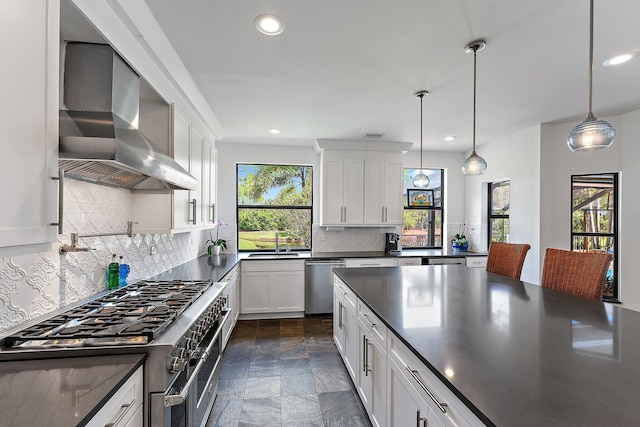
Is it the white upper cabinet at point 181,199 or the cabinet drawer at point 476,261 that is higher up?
the white upper cabinet at point 181,199

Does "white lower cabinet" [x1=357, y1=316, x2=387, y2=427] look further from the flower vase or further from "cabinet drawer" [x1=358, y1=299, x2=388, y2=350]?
the flower vase

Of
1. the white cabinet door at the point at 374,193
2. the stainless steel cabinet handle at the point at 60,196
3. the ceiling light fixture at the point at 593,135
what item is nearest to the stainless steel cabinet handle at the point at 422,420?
the stainless steel cabinet handle at the point at 60,196

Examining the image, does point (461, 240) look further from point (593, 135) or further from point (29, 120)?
point (29, 120)

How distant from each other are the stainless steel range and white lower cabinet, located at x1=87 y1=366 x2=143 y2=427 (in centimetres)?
4

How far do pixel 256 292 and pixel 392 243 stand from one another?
2.20 m

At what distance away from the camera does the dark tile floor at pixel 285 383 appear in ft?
6.50

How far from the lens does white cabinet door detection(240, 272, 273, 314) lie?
3.82m

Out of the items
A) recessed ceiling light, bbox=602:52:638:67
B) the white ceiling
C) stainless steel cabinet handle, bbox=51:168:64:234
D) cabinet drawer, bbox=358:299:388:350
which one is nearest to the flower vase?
the white ceiling

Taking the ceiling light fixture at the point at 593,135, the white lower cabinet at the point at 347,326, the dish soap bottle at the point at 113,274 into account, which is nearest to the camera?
the ceiling light fixture at the point at 593,135

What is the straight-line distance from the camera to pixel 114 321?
134 cm

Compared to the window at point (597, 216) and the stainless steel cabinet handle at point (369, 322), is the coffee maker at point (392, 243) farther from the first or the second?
the stainless steel cabinet handle at point (369, 322)

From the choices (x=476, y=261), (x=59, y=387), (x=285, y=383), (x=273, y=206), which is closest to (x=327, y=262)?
(x=273, y=206)

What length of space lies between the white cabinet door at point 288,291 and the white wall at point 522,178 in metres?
2.97

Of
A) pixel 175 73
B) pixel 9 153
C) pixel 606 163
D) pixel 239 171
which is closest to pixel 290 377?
pixel 9 153
